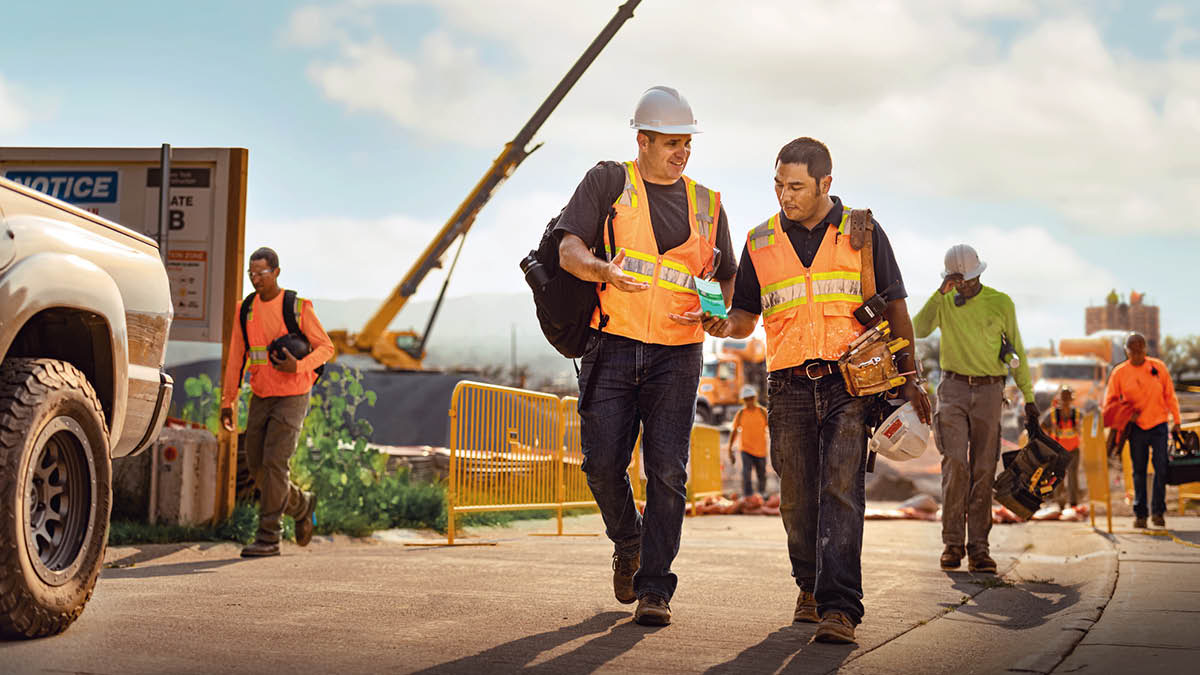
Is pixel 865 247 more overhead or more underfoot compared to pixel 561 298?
more overhead

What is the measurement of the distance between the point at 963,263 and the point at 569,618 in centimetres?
454

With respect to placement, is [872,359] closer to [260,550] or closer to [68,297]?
[68,297]

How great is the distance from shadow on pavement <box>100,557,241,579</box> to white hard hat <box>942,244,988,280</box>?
201 inches

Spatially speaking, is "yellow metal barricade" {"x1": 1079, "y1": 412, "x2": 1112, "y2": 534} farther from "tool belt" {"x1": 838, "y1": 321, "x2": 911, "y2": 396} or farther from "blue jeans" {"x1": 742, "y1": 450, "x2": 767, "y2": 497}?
"tool belt" {"x1": 838, "y1": 321, "x2": 911, "y2": 396}

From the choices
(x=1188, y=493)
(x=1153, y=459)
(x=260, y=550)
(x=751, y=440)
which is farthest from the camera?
(x=751, y=440)

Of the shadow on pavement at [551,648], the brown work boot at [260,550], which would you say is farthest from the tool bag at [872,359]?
the brown work boot at [260,550]

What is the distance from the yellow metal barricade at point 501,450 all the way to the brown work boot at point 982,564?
13.6 ft

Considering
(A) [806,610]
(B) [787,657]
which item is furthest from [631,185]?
(B) [787,657]

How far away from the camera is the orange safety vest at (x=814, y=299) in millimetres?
5266

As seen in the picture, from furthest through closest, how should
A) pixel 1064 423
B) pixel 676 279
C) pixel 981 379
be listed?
pixel 1064 423, pixel 981 379, pixel 676 279

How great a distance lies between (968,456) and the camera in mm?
8656

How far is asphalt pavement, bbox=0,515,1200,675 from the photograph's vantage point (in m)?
4.21

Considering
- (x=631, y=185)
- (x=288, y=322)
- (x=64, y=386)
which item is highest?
(x=631, y=185)

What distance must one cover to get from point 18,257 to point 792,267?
2955 mm
